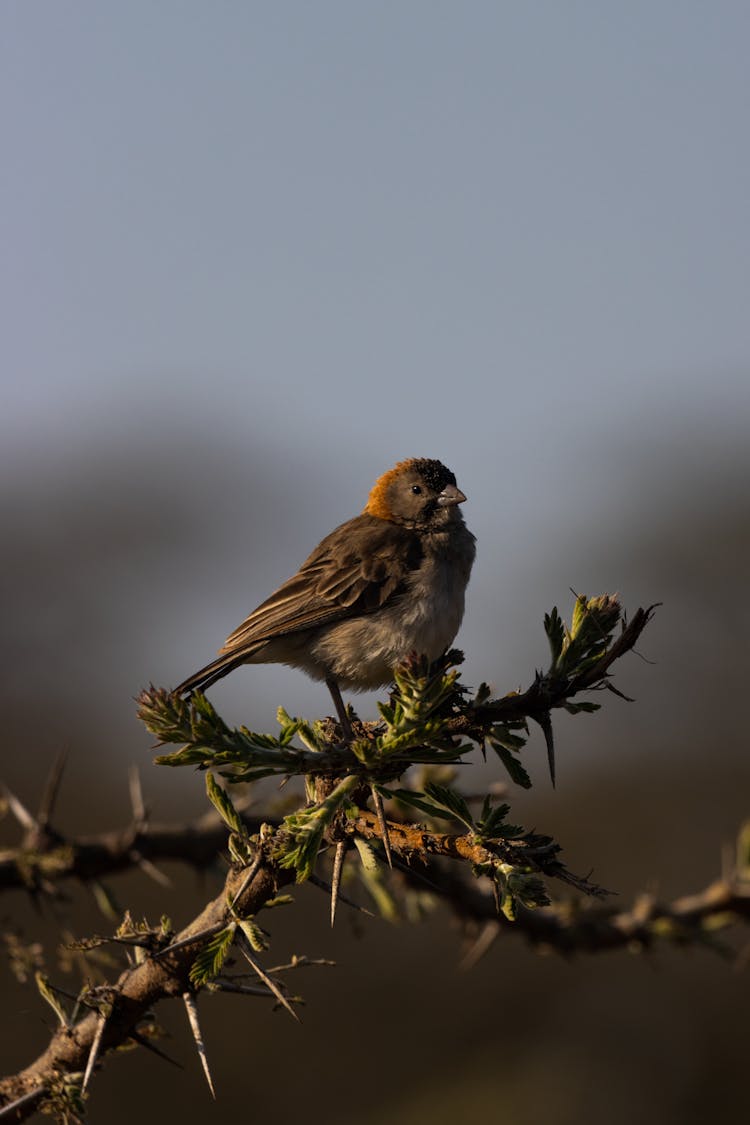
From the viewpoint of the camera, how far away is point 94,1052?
3.34 meters

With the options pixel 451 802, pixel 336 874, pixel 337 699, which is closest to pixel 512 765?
pixel 451 802

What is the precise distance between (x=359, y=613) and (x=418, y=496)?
1322mm

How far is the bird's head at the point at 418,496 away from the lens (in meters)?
7.41

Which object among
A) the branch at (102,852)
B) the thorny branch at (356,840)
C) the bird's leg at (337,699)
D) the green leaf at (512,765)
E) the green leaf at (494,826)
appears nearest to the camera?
the thorny branch at (356,840)

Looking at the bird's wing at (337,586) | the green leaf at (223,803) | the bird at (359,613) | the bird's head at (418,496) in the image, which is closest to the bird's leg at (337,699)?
the bird at (359,613)

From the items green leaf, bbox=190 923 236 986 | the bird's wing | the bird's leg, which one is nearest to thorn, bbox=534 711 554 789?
green leaf, bbox=190 923 236 986

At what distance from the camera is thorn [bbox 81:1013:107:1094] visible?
10.9 feet

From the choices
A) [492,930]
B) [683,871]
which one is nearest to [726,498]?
[683,871]

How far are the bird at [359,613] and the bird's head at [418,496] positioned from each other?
1.07 ft

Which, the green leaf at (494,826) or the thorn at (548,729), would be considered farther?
the thorn at (548,729)

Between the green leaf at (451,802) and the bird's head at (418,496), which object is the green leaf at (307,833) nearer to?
the green leaf at (451,802)

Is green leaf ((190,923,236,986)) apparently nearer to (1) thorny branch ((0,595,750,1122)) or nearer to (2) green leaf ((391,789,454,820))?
(1) thorny branch ((0,595,750,1122))

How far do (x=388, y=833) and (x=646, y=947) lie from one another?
84 cm

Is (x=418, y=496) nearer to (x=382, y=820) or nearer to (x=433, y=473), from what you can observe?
(x=433, y=473)
